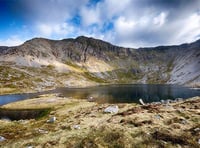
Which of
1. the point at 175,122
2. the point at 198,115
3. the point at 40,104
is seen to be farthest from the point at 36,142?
the point at 40,104

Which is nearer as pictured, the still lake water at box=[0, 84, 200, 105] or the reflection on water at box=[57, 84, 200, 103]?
the reflection on water at box=[57, 84, 200, 103]

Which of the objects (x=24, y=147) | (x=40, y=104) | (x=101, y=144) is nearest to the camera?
(x=101, y=144)

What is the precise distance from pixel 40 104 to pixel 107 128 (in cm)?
6272

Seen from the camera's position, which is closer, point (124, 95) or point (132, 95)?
point (124, 95)

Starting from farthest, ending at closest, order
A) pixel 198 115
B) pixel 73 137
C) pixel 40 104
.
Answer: pixel 40 104 < pixel 198 115 < pixel 73 137

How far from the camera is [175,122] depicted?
92.6ft

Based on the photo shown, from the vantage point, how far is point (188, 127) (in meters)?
25.7

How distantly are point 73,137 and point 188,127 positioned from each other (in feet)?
54.9

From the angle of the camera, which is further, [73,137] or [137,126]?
[137,126]

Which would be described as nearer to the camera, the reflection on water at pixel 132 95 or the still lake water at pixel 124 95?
the reflection on water at pixel 132 95

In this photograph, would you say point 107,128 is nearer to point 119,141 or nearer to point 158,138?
point 119,141

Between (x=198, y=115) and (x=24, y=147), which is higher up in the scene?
(x=198, y=115)

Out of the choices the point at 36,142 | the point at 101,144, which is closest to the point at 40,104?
the point at 36,142

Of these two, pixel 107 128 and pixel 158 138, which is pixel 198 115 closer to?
pixel 158 138
